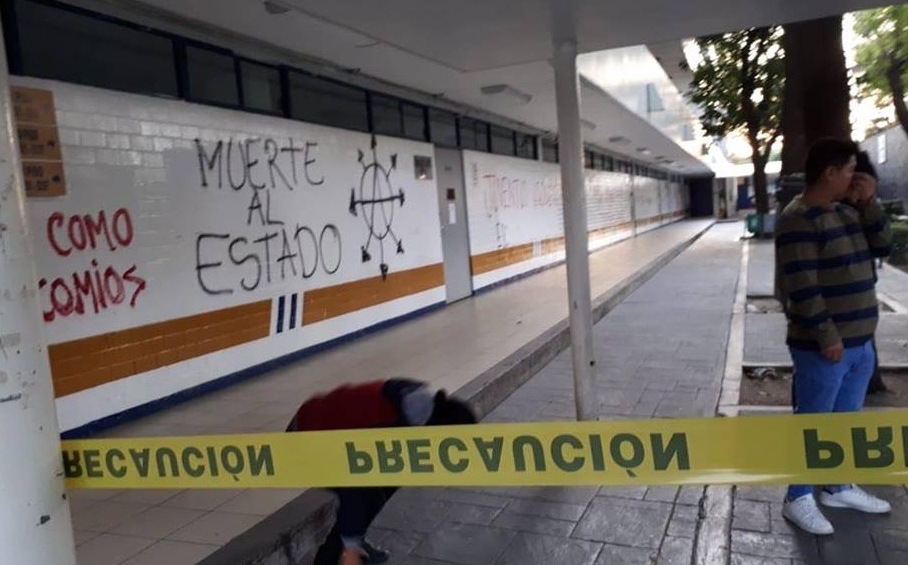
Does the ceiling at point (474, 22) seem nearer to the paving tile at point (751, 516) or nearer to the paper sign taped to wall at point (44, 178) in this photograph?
the paper sign taped to wall at point (44, 178)

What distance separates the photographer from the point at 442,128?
11.4 metres

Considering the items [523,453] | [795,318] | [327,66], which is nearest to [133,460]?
[523,453]

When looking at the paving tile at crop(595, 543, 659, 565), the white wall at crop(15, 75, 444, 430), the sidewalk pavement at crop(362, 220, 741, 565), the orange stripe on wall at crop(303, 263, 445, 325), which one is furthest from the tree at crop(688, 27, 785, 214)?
the paving tile at crop(595, 543, 659, 565)

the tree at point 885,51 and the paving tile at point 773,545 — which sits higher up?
the tree at point 885,51

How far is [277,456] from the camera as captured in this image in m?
2.46

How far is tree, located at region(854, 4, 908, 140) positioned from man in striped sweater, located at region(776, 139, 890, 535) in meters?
11.1

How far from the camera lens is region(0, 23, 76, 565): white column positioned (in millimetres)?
1976

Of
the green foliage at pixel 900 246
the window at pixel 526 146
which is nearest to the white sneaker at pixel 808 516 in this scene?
the window at pixel 526 146

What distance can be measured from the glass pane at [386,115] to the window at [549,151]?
24.3ft

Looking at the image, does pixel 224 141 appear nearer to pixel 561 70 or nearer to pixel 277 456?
pixel 561 70

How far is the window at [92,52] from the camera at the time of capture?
5039 millimetres

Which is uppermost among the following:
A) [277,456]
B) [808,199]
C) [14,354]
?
[808,199]

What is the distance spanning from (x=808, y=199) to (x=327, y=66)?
19.8ft

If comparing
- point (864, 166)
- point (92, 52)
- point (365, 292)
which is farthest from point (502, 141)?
point (864, 166)
